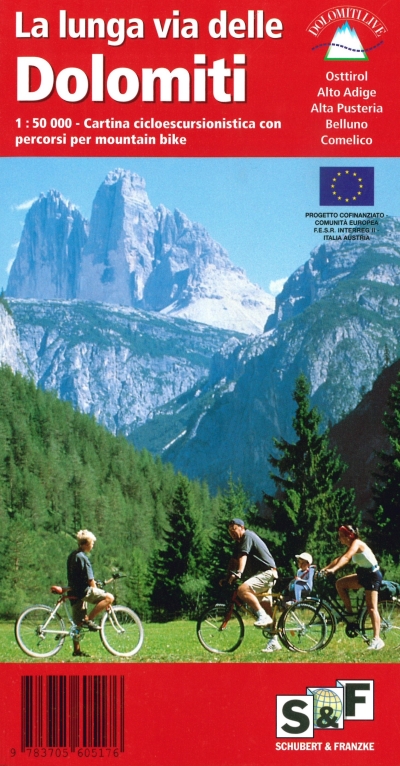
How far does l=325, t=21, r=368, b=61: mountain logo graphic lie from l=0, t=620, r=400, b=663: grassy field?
756cm

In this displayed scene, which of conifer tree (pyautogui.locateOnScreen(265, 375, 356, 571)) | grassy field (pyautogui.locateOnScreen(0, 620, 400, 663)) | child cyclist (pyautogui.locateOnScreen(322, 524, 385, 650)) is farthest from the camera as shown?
conifer tree (pyautogui.locateOnScreen(265, 375, 356, 571))

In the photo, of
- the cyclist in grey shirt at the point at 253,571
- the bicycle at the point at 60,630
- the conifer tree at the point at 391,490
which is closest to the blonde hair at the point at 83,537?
the bicycle at the point at 60,630

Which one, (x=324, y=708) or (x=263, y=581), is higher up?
(x=263, y=581)

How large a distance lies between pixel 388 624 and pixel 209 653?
245cm

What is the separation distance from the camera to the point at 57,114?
40.5 ft

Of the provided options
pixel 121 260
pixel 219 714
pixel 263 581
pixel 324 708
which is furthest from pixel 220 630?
pixel 121 260

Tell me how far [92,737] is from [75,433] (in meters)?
140

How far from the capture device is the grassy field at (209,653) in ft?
40.8

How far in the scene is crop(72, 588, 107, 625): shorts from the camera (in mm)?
12992

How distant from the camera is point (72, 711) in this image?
11766 millimetres

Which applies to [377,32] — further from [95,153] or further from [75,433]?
[75,433]

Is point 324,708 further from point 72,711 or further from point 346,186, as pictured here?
point 346,186

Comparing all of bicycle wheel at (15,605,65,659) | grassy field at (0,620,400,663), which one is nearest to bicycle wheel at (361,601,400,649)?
grassy field at (0,620,400,663)

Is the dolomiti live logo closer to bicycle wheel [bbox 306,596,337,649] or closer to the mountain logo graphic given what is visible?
the mountain logo graphic
